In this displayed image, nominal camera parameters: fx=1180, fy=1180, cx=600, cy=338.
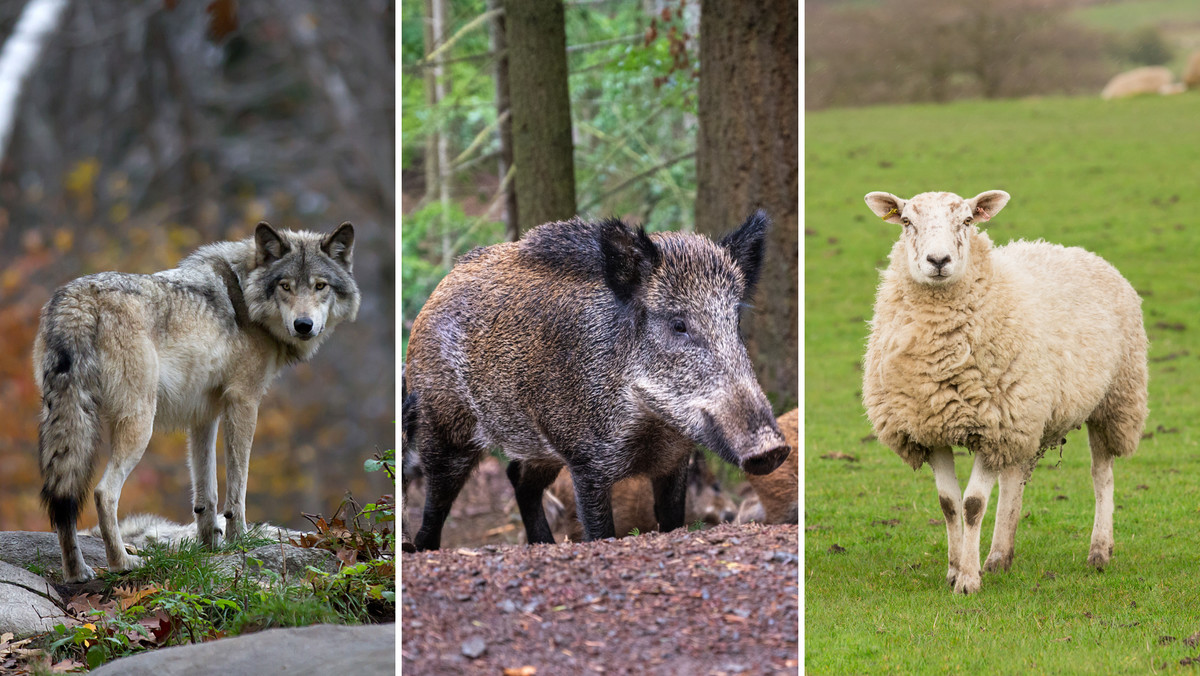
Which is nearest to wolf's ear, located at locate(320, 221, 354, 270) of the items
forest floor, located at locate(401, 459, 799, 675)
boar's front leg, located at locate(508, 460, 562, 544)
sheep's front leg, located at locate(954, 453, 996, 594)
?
boar's front leg, located at locate(508, 460, 562, 544)

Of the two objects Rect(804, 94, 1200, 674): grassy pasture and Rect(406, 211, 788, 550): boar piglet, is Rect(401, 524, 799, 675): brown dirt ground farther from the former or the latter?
Rect(804, 94, 1200, 674): grassy pasture

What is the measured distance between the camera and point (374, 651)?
537 centimetres

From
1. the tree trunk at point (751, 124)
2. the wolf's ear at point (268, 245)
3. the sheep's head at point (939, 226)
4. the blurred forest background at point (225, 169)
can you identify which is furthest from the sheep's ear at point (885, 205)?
the blurred forest background at point (225, 169)

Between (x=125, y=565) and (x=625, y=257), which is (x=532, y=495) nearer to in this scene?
(x=625, y=257)

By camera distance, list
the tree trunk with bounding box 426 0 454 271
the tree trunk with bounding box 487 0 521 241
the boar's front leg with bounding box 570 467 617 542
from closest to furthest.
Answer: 1. the boar's front leg with bounding box 570 467 617 542
2. the tree trunk with bounding box 426 0 454 271
3. the tree trunk with bounding box 487 0 521 241

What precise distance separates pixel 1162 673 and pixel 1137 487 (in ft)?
13.9

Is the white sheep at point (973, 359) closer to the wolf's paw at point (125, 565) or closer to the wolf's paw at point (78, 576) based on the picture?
the wolf's paw at point (125, 565)

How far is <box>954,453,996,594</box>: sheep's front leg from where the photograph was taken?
6789 mm

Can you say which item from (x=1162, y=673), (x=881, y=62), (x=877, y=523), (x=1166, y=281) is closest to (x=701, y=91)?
(x=1162, y=673)

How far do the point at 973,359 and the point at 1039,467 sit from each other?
4772 millimetres

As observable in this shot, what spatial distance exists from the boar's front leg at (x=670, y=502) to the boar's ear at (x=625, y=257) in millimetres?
808

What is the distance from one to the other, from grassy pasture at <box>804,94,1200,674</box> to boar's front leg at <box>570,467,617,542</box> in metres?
1.92

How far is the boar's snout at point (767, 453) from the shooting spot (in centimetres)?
433

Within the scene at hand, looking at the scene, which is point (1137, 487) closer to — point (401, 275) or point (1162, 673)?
point (1162, 673)
